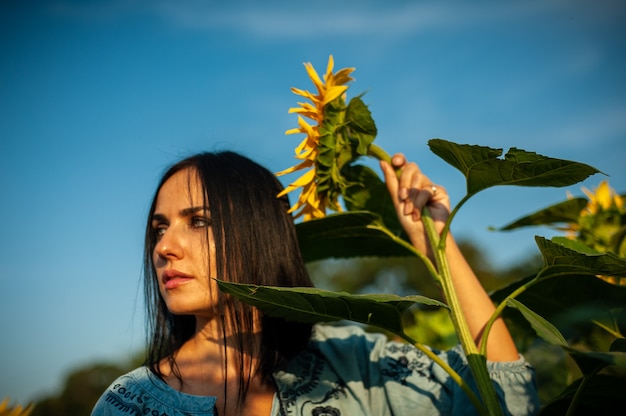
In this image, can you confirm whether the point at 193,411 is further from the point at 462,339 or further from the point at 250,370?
the point at 462,339

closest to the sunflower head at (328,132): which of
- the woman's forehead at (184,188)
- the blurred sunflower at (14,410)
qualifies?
the woman's forehead at (184,188)

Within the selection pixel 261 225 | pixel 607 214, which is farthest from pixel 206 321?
pixel 607 214

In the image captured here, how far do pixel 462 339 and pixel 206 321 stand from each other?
80cm

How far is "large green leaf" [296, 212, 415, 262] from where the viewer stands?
49.7 inches

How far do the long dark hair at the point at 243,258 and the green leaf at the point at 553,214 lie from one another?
630 millimetres

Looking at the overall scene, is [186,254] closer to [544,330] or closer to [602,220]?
[544,330]

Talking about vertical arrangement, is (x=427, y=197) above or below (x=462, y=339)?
above

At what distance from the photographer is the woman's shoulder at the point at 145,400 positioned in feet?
4.50

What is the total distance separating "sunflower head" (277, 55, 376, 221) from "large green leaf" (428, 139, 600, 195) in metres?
0.23

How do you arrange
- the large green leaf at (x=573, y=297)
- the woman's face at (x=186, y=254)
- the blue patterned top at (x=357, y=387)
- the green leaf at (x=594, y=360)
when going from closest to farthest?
the green leaf at (x=594, y=360) → the large green leaf at (x=573, y=297) → the blue patterned top at (x=357, y=387) → the woman's face at (x=186, y=254)

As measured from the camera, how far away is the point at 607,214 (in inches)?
62.7

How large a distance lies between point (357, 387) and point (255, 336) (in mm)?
330

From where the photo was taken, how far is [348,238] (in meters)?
1.41

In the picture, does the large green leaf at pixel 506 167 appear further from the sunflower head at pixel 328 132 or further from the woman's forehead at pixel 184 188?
the woman's forehead at pixel 184 188
